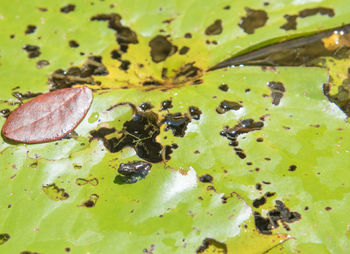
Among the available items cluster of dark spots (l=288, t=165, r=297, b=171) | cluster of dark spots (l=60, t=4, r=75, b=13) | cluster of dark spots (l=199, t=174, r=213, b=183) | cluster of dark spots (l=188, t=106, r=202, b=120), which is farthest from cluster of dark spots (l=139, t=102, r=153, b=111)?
cluster of dark spots (l=60, t=4, r=75, b=13)

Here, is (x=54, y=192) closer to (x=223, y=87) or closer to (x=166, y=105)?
(x=166, y=105)

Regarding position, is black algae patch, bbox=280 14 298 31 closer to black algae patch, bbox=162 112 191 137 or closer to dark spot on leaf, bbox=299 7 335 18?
dark spot on leaf, bbox=299 7 335 18

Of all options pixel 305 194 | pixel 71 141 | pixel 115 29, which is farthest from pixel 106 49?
pixel 305 194

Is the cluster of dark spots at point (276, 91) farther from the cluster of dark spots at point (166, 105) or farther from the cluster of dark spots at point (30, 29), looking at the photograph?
the cluster of dark spots at point (30, 29)

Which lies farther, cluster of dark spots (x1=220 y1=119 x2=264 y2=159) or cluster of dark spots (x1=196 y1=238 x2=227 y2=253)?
cluster of dark spots (x1=220 y1=119 x2=264 y2=159)

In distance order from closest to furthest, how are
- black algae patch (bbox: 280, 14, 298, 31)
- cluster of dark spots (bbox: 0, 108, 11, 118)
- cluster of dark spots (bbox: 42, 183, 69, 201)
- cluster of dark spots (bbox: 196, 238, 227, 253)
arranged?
cluster of dark spots (bbox: 196, 238, 227, 253) → cluster of dark spots (bbox: 42, 183, 69, 201) → cluster of dark spots (bbox: 0, 108, 11, 118) → black algae patch (bbox: 280, 14, 298, 31)

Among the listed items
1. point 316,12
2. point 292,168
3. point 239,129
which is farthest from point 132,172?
point 316,12
